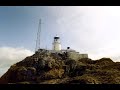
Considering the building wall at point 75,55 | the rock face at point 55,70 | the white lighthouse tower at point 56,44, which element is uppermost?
the white lighthouse tower at point 56,44

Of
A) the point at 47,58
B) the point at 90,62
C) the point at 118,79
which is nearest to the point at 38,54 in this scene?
the point at 47,58

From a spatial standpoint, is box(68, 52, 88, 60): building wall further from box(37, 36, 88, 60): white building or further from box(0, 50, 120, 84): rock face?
box(0, 50, 120, 84): rock face

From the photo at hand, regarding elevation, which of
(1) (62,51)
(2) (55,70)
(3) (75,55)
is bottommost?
(2) (55,70)

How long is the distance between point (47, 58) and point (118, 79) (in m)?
11.3

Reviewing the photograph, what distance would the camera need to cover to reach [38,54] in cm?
4225

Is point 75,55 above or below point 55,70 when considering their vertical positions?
above

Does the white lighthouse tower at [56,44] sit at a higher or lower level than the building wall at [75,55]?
higher

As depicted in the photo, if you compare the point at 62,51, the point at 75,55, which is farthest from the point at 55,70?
the point at 75,55

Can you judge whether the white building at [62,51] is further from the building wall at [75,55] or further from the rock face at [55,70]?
the rock face at [55,70]

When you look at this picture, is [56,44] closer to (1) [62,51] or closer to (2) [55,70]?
(1) [62,51]

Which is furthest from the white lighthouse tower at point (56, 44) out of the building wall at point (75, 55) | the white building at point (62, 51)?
the building wall at point (75, 55)

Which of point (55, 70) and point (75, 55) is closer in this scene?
point (55, 70)
